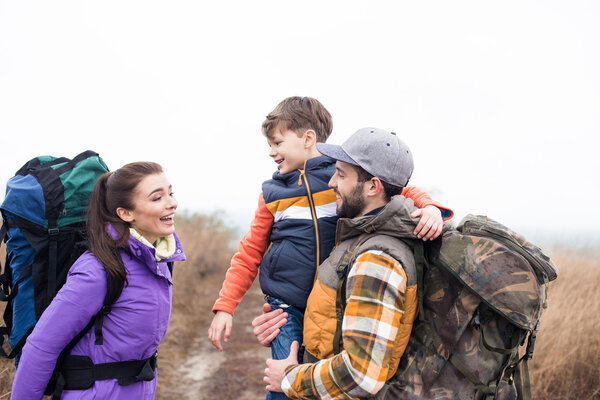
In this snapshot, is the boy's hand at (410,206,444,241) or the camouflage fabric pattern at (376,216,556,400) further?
the boy's hand at (410,206,444,241)

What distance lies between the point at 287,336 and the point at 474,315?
0.91 metres

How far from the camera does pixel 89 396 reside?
185 centimetres

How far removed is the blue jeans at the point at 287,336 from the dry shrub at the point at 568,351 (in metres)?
3.04

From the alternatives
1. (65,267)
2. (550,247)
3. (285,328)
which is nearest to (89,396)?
(65,267)

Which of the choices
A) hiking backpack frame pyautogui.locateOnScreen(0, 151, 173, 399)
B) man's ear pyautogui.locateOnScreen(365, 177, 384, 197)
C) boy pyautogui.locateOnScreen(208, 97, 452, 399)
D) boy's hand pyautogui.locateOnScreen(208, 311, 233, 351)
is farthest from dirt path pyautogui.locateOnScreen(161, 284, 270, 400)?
man's ear pyautogui.locateOnScreen(365, 177, 384, 197)

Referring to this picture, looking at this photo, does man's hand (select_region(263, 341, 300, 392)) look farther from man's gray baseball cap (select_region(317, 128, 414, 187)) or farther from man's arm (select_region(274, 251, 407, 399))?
man's gray baseball cap (select_region(317, 128, 414, 187))

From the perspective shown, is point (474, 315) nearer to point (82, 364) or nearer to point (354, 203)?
point (354, 203)

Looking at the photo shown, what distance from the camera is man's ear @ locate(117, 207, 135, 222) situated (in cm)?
208

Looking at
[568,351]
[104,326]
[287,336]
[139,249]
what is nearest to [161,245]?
[139,249]

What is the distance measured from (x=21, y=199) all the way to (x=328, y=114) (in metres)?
1.70

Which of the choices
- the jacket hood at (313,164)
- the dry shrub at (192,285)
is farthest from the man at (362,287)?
the dry shrub at (192,285)

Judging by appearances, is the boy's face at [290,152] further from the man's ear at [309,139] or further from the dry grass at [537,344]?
the dry grass at [537,344]

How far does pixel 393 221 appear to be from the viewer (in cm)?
168

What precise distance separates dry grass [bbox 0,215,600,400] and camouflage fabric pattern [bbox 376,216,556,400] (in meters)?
2.84
